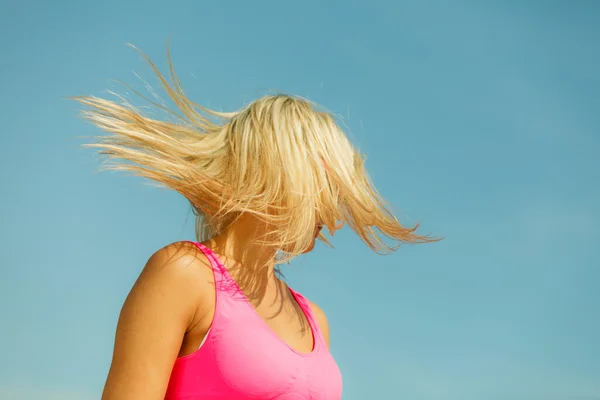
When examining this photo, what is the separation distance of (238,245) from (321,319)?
2.79 feet

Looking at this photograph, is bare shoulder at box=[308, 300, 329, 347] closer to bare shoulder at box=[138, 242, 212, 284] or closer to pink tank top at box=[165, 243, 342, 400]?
pink tank top at box=[165, 243, 342, 400]

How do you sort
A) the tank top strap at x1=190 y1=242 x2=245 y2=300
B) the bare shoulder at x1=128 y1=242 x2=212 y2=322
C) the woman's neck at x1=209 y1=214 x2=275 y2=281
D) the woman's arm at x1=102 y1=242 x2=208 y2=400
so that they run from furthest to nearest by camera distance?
the woman's neck at x1=209 y1=214 x2=275 y2=281 < the tank top strap at x1=190 y1=242 x2=245 y2=300 < the bare shoulder at x1=128 y1=242 x2=212 y2=322 < the woman's arm at x1=102 y1=242 x2=208 y2=400

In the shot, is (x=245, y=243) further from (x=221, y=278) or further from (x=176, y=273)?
(x=176, y=273)

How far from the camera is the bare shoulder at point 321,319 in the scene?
4.33m

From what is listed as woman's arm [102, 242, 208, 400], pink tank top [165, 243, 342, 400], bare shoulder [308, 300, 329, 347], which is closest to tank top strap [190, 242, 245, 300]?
pink tank top [165, 243, 342, 400]

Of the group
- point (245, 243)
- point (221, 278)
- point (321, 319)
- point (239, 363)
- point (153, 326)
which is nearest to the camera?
point (153, 326)

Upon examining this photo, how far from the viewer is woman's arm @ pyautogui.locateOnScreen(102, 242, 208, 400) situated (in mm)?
3154

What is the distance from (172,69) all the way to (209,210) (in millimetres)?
912

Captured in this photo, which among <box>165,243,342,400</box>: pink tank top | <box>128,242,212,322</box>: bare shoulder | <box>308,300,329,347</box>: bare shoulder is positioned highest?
<box>308,300,329,347</box>: bare shoulder

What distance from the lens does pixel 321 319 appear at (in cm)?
438

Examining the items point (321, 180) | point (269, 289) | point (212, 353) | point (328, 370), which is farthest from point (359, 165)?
point (212, 353)

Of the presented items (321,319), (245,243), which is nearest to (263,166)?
(245,243)

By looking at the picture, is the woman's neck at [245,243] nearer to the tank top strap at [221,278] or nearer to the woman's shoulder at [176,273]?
the tank top strap at [221,278]

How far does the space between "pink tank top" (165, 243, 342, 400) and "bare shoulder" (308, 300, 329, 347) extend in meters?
0.71
